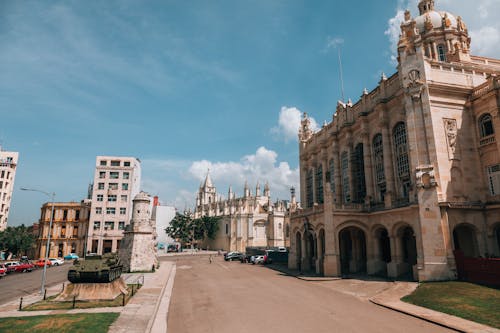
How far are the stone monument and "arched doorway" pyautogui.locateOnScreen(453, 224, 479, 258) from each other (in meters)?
32.5

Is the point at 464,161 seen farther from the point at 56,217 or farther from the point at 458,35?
the point at 56,217

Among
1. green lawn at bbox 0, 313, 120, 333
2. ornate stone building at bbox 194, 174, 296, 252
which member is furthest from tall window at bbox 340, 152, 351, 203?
ornate stone building at bbox 194, 174, 296, 252

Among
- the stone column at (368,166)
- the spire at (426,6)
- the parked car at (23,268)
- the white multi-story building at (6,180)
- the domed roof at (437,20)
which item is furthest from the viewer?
the white multi-story building at (6,180)

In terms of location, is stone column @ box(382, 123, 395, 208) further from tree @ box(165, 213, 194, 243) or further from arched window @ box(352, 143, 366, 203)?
tree @ box(165, 213, 194, 243)

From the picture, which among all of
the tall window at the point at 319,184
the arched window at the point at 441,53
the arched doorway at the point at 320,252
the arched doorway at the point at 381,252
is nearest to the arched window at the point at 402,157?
the arched doorway at the point at 381,252

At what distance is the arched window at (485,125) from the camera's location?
88.2ft

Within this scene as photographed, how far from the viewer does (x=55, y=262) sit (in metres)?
53.1

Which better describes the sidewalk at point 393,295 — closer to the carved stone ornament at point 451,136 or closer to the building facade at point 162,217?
the carved stone ornament at point 451,136

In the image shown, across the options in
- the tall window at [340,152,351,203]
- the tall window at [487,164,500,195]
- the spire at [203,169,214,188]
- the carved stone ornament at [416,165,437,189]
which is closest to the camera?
the carved stone ornament at [416,165,437,189]

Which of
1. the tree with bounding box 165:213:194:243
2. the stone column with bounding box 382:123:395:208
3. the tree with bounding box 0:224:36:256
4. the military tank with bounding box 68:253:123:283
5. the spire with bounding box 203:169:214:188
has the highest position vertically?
the spire with bounding box 203:169:214:188

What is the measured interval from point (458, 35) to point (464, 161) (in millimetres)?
23055

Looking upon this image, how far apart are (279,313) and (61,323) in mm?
10491

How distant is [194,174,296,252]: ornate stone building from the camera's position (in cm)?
9094

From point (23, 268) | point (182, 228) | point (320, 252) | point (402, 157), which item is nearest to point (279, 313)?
point (320, 252)
